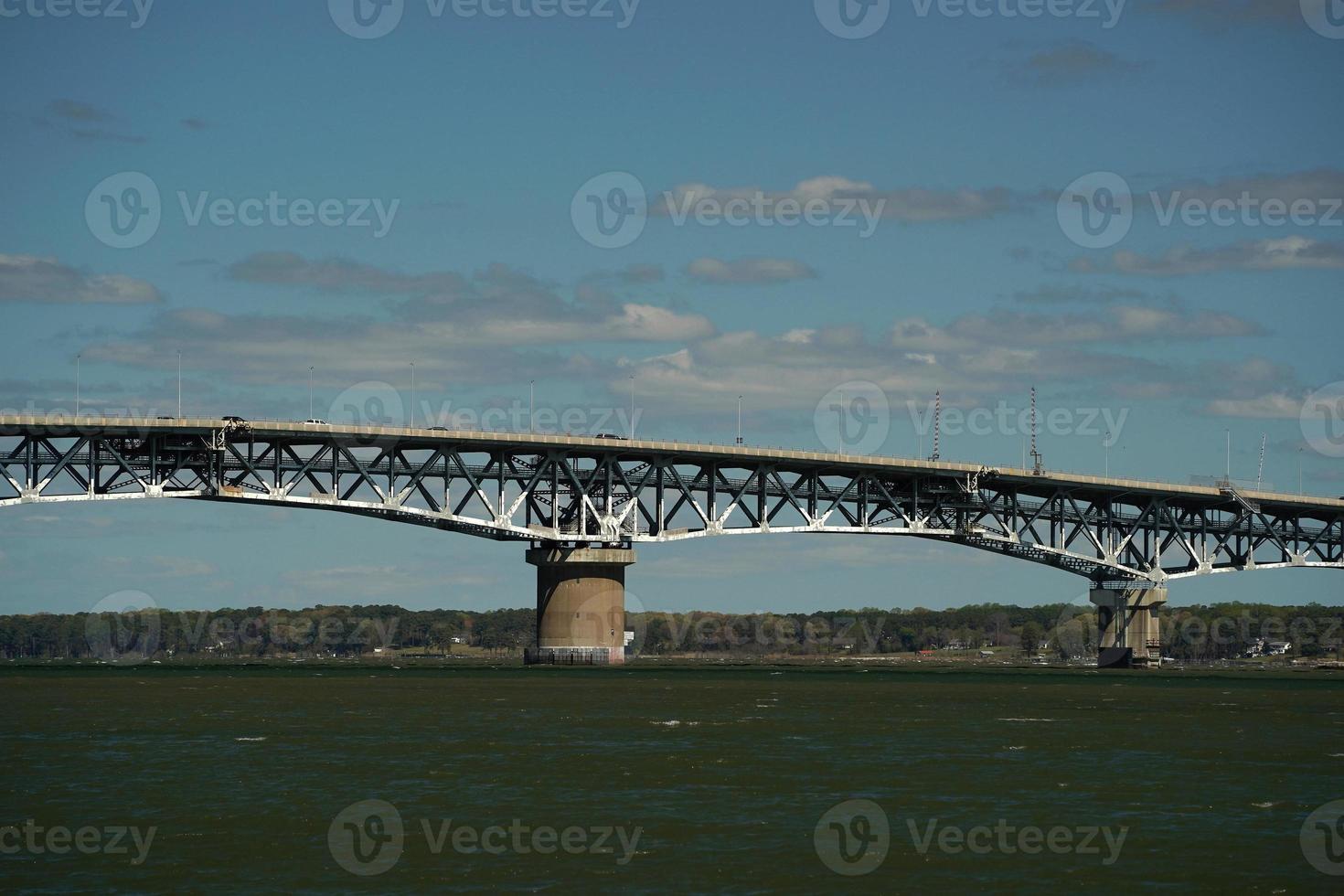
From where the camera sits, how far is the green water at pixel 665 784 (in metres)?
40.5

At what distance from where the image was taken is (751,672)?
170000mm

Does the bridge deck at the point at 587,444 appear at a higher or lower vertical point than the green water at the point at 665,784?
higher

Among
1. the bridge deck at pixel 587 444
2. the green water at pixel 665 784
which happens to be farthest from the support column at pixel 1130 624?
the green water at pixel 665 784

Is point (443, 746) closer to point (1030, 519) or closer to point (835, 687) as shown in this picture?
point (835, 687)

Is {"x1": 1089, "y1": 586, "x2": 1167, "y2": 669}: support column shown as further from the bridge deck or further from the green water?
the green water

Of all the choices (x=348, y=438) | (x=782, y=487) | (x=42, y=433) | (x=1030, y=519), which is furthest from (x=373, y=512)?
(x=1030, y=519)

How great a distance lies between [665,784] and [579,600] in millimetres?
97491

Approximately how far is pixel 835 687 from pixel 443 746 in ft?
214

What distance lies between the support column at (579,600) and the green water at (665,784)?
141 ft

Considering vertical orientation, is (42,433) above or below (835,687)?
above

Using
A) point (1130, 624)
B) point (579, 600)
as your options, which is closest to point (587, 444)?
point (579, 600)

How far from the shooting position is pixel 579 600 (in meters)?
154

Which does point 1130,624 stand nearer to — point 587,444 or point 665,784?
point 587,444

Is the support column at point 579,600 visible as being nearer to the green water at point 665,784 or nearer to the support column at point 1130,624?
the green water at point 665,784
